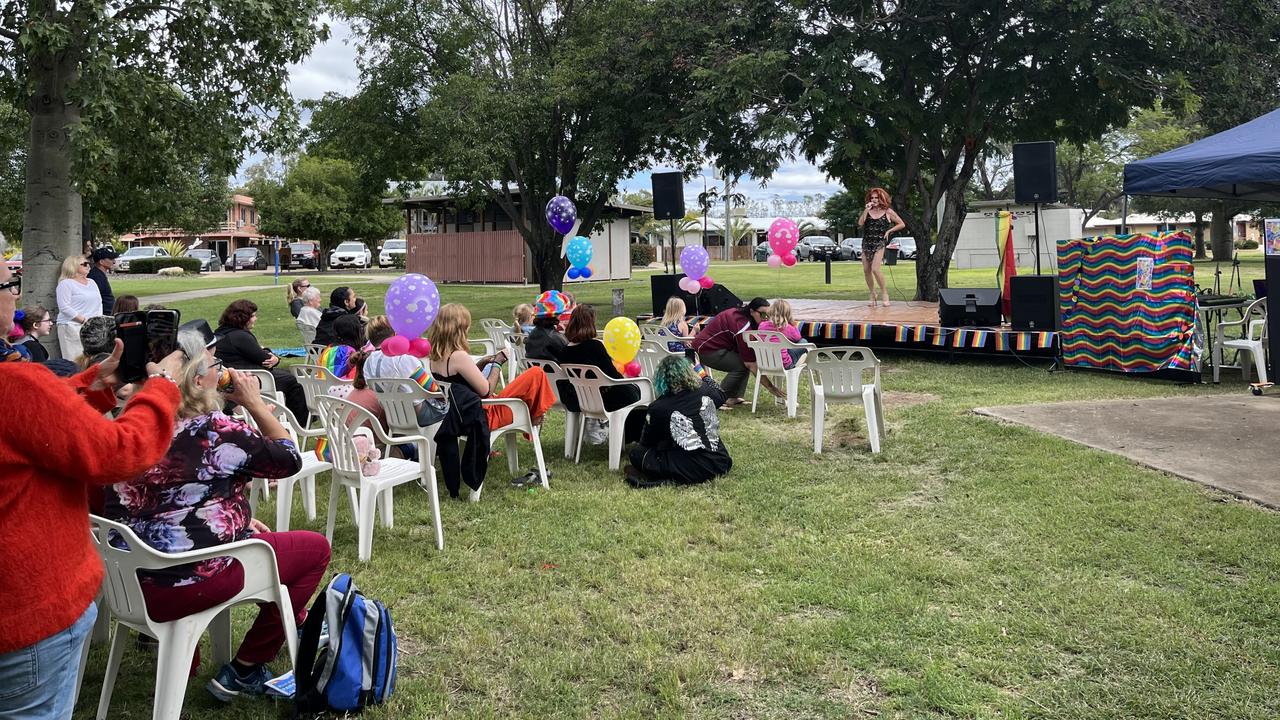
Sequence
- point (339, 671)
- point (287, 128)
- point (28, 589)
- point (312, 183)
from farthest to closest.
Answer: point (312, 183) → point (287, 128) → point (339, 671) → point (28, 589)

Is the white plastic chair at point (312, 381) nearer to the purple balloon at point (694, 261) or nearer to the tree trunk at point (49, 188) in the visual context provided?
the tree trunk at point (49, 188)

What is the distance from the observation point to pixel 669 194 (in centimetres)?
1558

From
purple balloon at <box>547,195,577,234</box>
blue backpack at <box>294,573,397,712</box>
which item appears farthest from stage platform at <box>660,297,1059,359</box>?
blue backpack at <box>294,573,397,712</box>

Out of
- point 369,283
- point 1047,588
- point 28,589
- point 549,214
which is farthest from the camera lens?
point 369,283

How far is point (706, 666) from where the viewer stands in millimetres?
3246

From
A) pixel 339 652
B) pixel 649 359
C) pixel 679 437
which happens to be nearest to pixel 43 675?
pixel 339 652

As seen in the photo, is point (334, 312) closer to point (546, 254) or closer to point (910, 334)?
point (910, 334)

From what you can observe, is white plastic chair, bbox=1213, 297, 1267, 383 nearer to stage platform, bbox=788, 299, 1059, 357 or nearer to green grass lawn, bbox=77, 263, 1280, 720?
stage platform, bbox=788, 299, 1059, 357

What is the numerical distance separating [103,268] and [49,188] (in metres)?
1.18

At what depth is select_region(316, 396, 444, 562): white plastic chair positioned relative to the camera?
4320mm

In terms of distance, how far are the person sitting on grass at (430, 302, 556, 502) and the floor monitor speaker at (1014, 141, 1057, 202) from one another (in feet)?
25.5

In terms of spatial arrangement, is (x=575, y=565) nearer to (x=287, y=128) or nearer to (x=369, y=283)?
(x=287, y=128)

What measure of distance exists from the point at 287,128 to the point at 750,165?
317 inches

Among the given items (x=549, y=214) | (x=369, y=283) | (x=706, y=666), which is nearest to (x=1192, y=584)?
(x=706, y=666)
